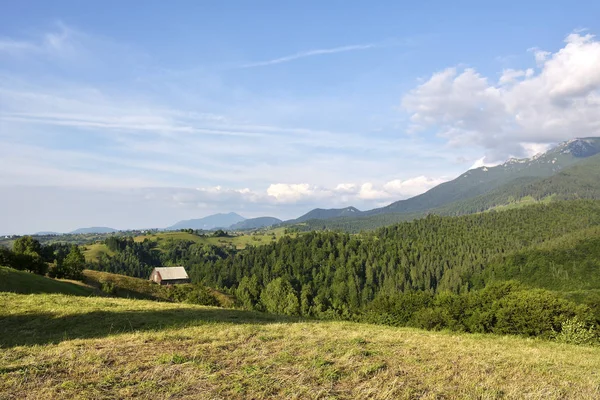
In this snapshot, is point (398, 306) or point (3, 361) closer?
point (3, 361)

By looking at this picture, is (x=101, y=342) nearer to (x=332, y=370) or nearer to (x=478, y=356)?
(x=332, y=370)

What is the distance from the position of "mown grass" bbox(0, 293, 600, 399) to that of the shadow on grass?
0.34 ft

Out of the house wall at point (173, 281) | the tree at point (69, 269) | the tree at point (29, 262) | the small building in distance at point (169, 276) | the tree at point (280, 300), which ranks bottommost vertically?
the tree at point (280, 300)

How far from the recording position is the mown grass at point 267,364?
10.6 metres

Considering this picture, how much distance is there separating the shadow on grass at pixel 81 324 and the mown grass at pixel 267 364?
0.10 m

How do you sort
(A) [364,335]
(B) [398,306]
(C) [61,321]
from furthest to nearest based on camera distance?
(B) [398,306], (C) [61,321], (A) [364,335]

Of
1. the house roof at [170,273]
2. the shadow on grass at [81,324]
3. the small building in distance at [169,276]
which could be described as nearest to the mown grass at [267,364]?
the shadow on grass at [81,324]

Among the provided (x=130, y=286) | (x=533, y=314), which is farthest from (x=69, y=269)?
(x=533, y=314)

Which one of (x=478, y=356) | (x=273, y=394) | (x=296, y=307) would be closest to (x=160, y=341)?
(x=273, y=394)

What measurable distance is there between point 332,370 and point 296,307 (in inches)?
5964

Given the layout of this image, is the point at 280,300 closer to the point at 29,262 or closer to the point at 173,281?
the point at 173,281

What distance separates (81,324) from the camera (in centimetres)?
2131

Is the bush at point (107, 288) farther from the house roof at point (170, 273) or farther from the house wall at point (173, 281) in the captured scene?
the house roof at point (170, 273)

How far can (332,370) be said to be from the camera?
12.6 metres
